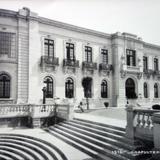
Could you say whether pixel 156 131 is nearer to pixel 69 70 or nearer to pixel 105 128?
pixel 105 128

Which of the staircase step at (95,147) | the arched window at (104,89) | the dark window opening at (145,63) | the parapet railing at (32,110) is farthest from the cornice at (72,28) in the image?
the staircase step at (95,147)

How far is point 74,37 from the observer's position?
23281mm

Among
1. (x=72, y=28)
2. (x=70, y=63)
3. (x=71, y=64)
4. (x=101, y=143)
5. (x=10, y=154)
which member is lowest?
(x=10, y=154)

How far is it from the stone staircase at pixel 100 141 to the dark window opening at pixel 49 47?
11652mm

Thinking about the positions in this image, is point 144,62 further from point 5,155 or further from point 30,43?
point 5,155

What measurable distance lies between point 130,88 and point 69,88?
1028 cm

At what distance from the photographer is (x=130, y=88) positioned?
27500mm

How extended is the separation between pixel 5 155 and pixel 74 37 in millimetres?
16803

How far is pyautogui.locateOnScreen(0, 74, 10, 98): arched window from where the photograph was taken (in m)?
18.2

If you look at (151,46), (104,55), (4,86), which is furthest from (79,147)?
(151,46)

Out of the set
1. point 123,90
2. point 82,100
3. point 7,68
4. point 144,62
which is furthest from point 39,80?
point 144,62

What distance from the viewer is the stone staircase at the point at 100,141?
23.6ft

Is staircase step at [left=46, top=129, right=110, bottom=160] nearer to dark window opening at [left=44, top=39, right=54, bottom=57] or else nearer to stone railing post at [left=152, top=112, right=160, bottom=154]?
stone railing post at [left=152, top=112, right=160, bottom=154]

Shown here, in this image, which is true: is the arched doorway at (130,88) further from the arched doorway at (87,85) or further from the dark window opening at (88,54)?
the dark window opening at (88,54)
